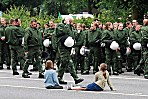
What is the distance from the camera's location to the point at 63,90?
17.3 meters

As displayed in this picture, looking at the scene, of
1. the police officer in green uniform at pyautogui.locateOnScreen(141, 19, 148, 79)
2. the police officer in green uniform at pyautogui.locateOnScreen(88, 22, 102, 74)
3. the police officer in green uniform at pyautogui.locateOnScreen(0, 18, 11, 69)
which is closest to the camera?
the police officer in green uniform at pyautogui.locateOnScreen(141, 19, 148, 79)

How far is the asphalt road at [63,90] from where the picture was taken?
1603 centimetres

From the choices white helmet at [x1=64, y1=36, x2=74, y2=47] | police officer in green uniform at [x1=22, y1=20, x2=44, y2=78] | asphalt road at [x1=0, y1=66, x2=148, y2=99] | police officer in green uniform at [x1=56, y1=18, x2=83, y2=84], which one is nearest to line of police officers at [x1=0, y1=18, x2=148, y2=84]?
police officer in green uniform at [x1=22, y1=20, x2=44, y2=78]

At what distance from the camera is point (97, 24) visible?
23.2 m

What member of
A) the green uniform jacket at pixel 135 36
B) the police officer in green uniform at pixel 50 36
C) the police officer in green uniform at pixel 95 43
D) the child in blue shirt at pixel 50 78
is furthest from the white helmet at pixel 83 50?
the child in blue shirt at pixel 50 78

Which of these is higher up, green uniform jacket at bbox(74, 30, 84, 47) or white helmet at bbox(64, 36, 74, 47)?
green uniform jacket at bbox(74, 30, 84, 47)

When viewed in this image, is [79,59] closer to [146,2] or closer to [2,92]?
[2,92]

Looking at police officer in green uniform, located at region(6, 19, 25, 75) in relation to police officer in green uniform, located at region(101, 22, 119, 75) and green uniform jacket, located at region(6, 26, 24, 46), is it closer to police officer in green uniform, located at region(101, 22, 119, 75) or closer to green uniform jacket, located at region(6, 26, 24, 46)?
green uniform jacket, located at region(6, 26, 24, 46)

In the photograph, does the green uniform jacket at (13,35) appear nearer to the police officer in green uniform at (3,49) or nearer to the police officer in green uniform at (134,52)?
the police officer in green uniform at (3,49)

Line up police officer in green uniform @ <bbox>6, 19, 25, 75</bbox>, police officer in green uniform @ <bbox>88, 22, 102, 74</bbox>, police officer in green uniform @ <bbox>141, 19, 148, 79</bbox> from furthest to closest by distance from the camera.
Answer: police officer in green uniform @ <bbox>88, 22, 102, 74</bbox>, police officer in green uniform @ <bbox>6, 19, 25, 75</bbox>, police officer in green uniform @ <bbox>141, 19, 148, 79</bbox>

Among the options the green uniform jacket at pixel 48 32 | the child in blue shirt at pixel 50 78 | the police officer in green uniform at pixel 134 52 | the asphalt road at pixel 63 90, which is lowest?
the asphalt road at pixel 63 90

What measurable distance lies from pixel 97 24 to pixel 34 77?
11.3ft

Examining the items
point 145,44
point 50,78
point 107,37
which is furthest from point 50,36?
point 50,78

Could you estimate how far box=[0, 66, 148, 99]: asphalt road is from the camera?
52.6ft
